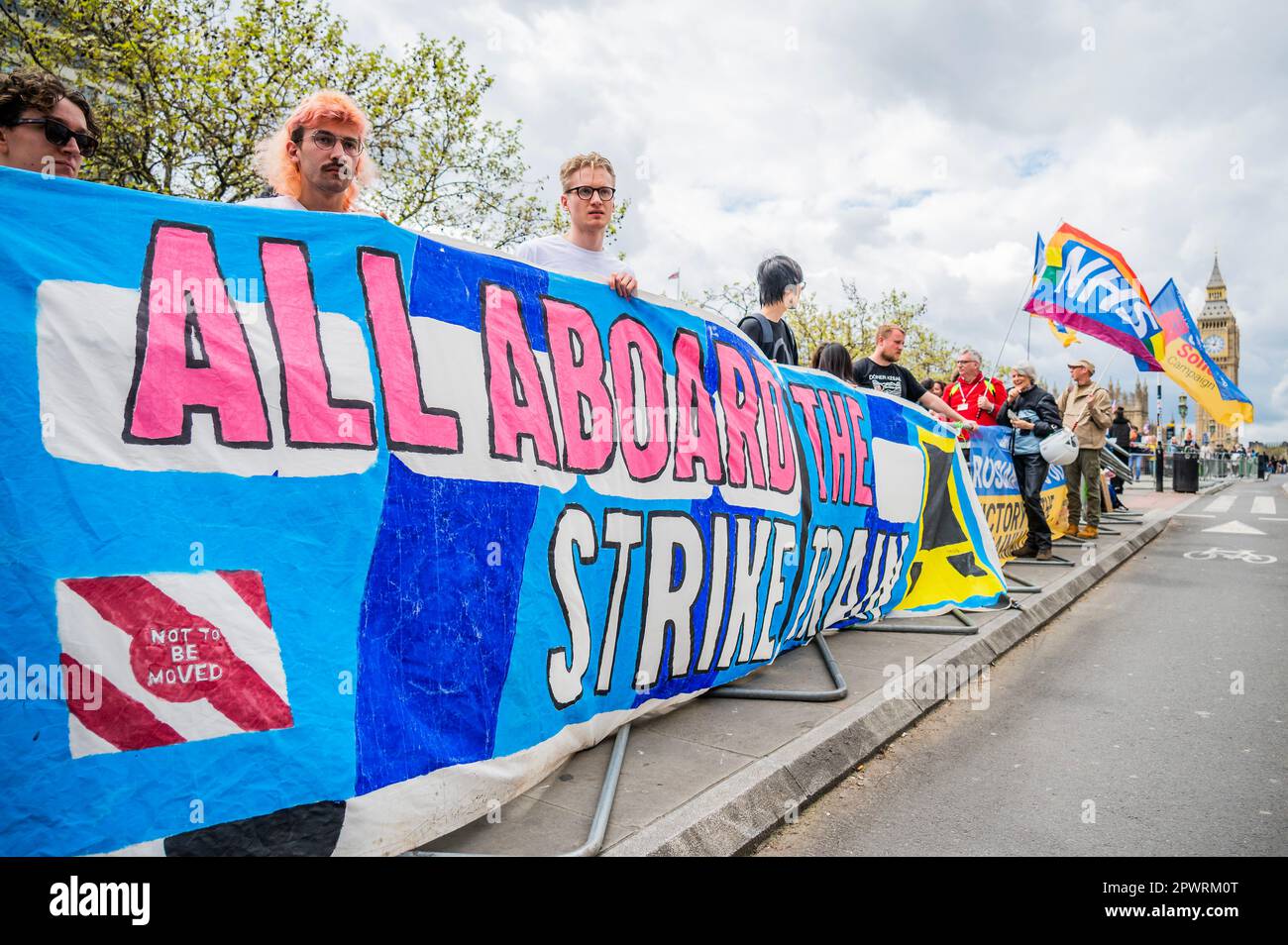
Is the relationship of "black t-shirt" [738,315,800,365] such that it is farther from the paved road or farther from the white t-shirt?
the paved road

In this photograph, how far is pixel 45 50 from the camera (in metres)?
12.2

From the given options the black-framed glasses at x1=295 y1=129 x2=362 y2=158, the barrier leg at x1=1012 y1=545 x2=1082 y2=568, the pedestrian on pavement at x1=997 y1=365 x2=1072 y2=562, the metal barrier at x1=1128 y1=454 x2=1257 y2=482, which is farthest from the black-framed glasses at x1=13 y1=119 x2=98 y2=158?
the metal barrier at x1=1128 y1=454 x2=1257 y2=482

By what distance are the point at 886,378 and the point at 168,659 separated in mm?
6158

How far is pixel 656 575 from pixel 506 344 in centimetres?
121

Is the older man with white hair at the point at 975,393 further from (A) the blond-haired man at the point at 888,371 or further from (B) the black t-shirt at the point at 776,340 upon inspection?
(B) the black t-shirt at the point at 776,340

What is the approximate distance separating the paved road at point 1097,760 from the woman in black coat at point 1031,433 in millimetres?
2722

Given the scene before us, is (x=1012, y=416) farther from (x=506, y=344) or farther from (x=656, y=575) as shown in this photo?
(x=506, y=344)

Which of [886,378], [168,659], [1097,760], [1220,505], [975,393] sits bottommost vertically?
[1097,760]

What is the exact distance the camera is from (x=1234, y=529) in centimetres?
1437

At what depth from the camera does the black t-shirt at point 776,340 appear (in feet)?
17.3

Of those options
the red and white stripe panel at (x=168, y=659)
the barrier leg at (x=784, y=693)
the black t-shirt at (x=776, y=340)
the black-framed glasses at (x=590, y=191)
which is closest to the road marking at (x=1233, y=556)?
the black t-shirt at (x=776, y=340)

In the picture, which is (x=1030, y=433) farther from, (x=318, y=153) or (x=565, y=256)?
(x=318, y=153)

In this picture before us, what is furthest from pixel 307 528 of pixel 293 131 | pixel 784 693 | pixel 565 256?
pixel 784 693
